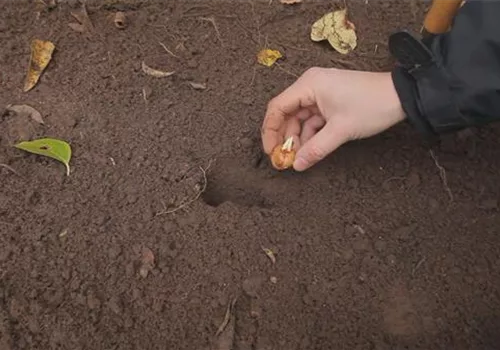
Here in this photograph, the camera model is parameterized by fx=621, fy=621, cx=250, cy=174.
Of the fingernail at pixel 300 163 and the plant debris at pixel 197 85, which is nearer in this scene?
the fingernail at pixel 300 163

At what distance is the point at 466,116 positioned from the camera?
1253 mm

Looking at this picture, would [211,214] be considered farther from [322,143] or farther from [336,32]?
[336,32]

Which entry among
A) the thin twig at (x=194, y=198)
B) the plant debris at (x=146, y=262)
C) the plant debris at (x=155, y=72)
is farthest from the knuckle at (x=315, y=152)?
the plant debris at (x=155, y=72)

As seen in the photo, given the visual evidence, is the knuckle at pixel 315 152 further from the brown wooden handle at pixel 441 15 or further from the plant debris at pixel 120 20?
the plant debris at pixel 120 20

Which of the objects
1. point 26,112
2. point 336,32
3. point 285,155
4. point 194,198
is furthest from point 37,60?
point 336,32

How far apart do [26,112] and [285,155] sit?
0.65 m

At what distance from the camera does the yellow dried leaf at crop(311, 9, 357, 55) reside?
5.71 ft

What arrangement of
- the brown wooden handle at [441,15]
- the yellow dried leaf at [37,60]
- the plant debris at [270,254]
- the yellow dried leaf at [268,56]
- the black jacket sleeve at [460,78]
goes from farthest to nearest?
the yellow dried leaf at [268,56], the yellow dried leaf at [37,60], the brown wooden handle at [441,15], the plant debris at [270,254], the black jacket sleeve at [460,78]

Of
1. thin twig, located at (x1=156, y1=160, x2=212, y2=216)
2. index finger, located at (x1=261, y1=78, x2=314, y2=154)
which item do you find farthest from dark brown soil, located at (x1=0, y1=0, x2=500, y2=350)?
index finger, located at (x1=261, y1=78, x2=314, y2=154)

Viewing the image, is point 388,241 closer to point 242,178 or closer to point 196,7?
point 242,178

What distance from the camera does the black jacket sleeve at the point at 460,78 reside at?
120 centimetres

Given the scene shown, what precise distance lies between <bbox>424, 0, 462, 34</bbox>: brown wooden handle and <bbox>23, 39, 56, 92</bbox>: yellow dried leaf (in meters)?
0.96

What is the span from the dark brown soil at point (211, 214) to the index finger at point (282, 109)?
4.5 inches

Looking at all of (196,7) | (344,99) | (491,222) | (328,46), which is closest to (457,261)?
(491,222)
